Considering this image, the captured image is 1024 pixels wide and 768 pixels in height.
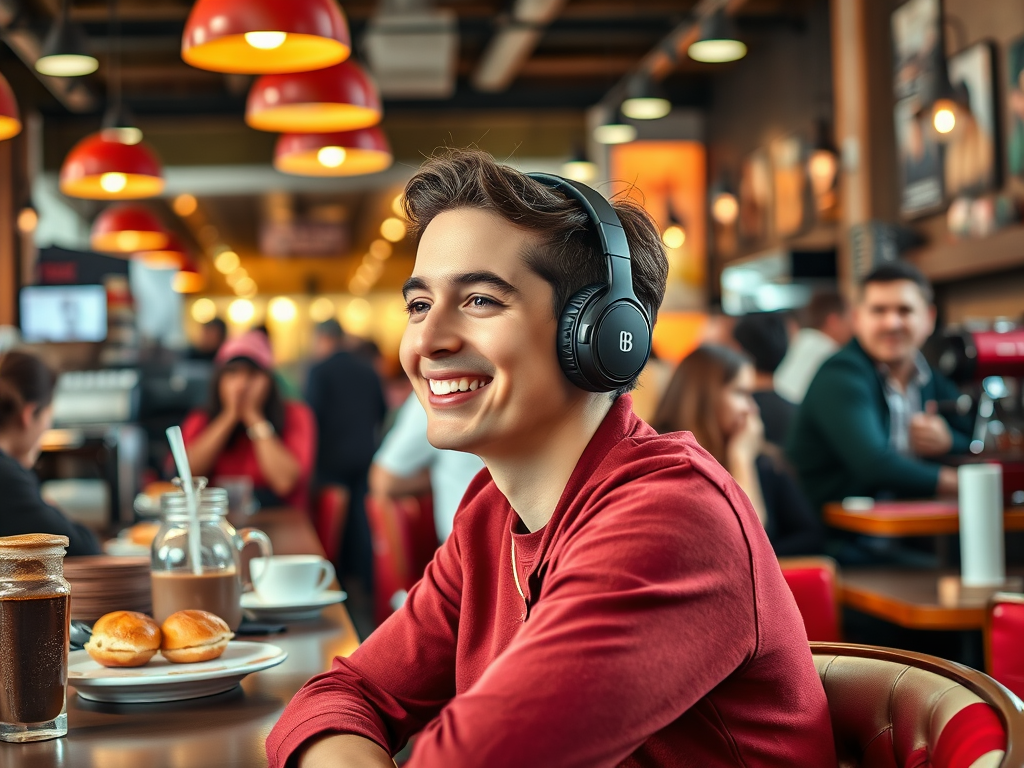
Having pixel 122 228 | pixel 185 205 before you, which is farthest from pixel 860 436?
pixel 185 205

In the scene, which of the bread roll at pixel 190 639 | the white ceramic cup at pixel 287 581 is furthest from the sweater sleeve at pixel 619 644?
the white ceramic cup at pixel 287 581

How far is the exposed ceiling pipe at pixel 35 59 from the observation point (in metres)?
7.82

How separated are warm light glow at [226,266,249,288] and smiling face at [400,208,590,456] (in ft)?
72.5

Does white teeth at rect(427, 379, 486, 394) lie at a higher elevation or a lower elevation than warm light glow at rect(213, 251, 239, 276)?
lower

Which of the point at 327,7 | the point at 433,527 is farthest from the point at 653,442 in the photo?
the point at 433,527

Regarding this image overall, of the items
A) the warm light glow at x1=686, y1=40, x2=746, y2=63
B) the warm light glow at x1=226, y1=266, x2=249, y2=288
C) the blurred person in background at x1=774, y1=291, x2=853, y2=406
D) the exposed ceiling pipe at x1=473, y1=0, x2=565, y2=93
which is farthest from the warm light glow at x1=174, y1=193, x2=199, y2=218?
the blurred person in background at x1=774, y1=291, x2=853, y2=406

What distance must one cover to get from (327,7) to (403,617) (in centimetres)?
204

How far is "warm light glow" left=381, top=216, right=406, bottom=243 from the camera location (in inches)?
650

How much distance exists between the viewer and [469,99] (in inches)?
436

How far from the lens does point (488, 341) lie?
129 cm

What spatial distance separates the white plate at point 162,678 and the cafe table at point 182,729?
1 centimetres

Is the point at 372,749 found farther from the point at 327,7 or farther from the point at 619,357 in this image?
the point at 327,7

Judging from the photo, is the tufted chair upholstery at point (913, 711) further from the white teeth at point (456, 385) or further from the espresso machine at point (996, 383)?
the espresso machine at point (996, 383)

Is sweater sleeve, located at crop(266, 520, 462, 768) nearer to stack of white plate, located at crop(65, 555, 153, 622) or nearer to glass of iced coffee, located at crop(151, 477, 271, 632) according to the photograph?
glass of iced coffee, located at crop(151, 477, 271, 632)
